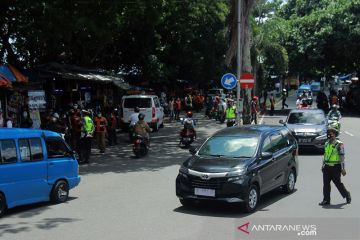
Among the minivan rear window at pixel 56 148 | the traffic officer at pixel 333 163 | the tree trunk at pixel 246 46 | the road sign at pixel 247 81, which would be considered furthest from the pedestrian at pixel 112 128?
the traffic officer at pixel 333 163

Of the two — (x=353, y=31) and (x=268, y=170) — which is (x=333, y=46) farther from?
(x=268, y=170)

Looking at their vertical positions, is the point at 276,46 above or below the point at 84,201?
above

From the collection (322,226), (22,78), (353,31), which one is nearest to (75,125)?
(22,78)

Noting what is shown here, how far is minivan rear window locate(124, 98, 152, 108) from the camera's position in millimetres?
26406

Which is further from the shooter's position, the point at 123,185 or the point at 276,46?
the point at 276,46

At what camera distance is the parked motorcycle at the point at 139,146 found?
61.2ft

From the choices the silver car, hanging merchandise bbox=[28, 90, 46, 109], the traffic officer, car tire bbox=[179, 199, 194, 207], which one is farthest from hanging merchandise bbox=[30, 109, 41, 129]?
the traffic officer

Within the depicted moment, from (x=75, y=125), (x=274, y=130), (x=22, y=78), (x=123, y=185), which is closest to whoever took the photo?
(x=274, y=130)

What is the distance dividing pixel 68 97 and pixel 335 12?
Result: 80.3 feet

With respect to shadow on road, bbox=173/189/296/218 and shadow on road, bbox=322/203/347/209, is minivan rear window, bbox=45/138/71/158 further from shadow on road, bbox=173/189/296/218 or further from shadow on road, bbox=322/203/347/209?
shadow on road, bbox=322/203/347/209

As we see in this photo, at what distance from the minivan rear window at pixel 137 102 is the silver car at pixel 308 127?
823 centimetres

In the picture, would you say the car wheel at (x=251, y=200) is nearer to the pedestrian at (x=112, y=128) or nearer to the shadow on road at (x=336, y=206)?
the shadow on road at (x=336, y=206)

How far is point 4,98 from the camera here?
20109 mm

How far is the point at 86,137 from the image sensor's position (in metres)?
17.5
